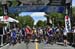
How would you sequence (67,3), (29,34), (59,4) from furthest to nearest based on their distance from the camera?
(59,4)
(67,3)
(29,34)

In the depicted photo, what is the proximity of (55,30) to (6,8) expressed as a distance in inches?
342

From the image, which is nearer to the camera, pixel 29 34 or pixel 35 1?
pixel 29 34

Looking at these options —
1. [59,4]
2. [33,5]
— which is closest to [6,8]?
[33,5]

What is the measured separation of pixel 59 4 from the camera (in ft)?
131

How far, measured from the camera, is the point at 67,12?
1481 inches

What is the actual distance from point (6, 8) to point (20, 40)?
624cm

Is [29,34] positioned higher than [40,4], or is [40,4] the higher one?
[40,4]

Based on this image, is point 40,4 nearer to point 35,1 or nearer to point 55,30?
point 35,1

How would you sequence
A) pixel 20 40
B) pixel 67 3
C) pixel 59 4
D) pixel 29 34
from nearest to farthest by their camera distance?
pixel 29 34 < pixel 20 40 < pixel 67 3 < pixel 59 4

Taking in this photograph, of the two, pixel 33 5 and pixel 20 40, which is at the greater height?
pixel 33 5

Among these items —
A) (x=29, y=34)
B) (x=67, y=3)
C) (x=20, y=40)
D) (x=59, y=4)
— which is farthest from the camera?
(x=59, y=4)

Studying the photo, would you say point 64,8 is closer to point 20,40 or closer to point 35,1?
point 35,1

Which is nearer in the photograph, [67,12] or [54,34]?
[54,34]

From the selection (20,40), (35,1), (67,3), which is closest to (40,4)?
(35,1)
